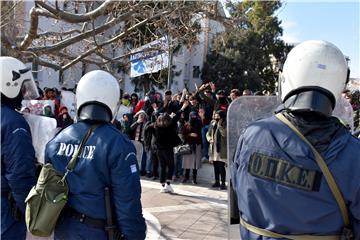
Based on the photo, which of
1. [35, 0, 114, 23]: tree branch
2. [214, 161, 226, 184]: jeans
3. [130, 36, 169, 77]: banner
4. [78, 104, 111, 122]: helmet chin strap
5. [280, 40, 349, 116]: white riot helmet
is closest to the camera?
[280, 40, 349, 116]: white riot helmet

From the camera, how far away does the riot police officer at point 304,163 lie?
1.72m

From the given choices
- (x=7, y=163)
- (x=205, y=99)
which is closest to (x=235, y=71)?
(x=205, y=99)

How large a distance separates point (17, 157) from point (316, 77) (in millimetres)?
2252

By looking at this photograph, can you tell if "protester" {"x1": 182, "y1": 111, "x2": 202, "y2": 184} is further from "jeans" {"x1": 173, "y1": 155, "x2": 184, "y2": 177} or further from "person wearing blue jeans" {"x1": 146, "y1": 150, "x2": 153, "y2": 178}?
"person wearing blue jeans" {"x1": 146, "y1": 150, "x2": 153, "y2": 178}

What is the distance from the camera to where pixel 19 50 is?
17.3 feet

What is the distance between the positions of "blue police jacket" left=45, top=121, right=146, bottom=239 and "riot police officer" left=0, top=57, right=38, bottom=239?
700 millimetres

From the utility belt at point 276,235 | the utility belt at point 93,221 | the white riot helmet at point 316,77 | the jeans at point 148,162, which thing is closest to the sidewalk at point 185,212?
the jeans at point 148,162

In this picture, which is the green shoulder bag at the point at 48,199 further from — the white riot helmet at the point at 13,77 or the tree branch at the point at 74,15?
the tree branch at the point at 74,15

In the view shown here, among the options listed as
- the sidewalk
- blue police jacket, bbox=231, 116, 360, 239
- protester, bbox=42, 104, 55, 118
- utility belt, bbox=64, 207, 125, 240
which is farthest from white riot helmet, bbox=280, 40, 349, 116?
protester, bbox=42, 104, 55, 118

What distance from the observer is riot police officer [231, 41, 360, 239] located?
1717 millimetres

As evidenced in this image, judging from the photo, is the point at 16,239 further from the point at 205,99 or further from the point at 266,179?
the point at 205,99

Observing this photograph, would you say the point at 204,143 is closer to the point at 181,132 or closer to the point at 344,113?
the point at 181,132

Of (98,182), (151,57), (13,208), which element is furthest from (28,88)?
(151,57)

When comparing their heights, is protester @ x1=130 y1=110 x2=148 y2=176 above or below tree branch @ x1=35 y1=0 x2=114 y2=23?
below
